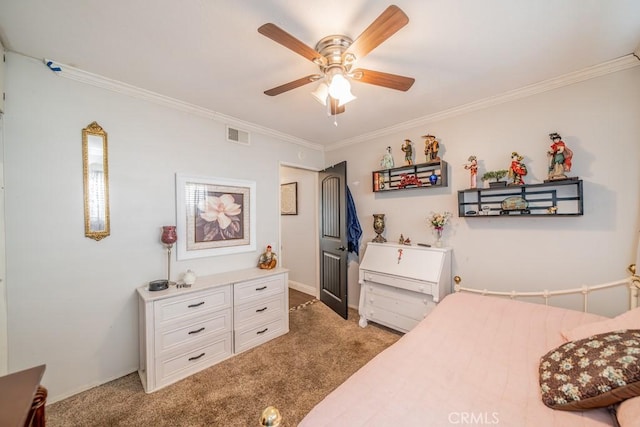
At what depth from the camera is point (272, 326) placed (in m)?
2.78

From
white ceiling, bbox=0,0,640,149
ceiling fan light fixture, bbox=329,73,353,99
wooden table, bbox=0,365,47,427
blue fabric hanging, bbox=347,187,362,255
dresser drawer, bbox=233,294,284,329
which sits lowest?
dresser drawer, bbox=233,294,284,329

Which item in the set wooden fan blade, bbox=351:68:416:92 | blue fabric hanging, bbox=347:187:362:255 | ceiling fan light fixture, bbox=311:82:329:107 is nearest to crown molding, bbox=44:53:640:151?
blue fabric hanging, bbox=347:187:362:255

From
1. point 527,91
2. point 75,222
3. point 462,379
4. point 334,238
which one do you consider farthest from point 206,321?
point 527,91

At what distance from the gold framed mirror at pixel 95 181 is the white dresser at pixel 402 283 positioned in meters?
2.66

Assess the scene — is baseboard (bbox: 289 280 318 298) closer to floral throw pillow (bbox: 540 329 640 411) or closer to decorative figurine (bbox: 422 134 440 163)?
decorative figurine (bbox: 422 134 440 163)

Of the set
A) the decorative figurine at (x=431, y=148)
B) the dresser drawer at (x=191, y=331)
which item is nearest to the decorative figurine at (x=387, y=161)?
the decorative figurine at (x=431, y=148)

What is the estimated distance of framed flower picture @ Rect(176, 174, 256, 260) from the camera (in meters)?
2.49

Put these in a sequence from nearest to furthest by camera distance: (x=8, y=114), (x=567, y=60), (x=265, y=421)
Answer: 1. (x=265, y=421)
2. (x=8, y=114)
3. (x=567, y=60)

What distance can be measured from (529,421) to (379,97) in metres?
2.41

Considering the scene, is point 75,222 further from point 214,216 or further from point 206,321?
point 206,321

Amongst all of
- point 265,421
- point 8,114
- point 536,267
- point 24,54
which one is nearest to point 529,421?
point 265,421

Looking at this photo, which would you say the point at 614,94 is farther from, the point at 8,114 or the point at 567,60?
the point at 8,114

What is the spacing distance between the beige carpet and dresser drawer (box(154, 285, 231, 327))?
0.54 meters

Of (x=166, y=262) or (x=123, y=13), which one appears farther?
(x=166, y=262)
